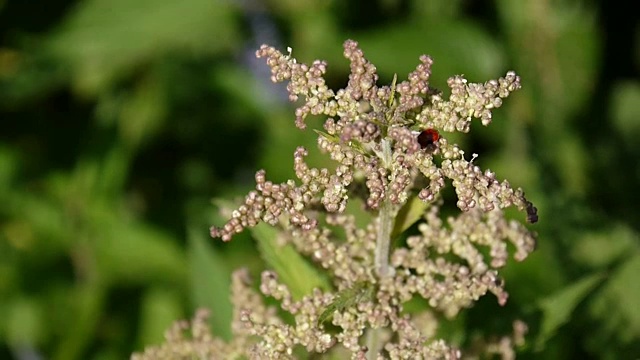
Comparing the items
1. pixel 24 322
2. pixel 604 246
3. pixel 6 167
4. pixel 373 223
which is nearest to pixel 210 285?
pixel 373 223

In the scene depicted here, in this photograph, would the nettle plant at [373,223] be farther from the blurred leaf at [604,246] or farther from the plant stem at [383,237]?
the blurred leaf at [604,246]

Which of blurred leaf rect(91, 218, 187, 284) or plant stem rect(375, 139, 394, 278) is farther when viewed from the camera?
blurred leaf rect(91, 218, 187, 284)

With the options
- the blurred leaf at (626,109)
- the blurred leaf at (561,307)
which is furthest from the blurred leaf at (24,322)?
the blurred leaf at (626,109)

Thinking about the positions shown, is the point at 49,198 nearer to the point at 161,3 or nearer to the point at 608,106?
the point at 161,3

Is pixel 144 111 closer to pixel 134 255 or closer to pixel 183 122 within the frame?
pixel 183 122

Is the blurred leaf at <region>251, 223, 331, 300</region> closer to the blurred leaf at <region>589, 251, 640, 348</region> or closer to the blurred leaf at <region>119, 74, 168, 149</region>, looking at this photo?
the blurred leaf at <region>589, 251, 640, 348</region>

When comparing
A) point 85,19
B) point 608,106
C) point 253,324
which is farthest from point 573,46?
point 253,324

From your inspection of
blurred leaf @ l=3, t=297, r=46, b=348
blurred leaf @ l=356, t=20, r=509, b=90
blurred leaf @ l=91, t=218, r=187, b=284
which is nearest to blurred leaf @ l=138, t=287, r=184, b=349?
blurred leaf @ l=91, t=218, r=187, b=284
